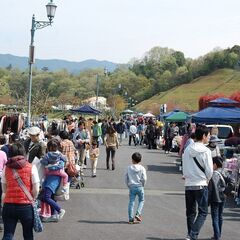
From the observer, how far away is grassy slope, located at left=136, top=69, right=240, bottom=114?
118 metres

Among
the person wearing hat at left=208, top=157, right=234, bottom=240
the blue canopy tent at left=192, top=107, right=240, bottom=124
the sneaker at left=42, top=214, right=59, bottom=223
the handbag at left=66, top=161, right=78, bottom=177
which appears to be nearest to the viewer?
the person wearing hat at left=208, top=157, right=234, bottom=240

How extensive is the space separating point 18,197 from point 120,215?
4688 mm

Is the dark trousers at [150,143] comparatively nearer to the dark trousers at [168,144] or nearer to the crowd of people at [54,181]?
the dark trousers at [168,144]

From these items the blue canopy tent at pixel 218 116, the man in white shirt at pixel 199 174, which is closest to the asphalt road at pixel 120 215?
the man in white shirt at pixel 199 174

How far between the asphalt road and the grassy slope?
9619 cm

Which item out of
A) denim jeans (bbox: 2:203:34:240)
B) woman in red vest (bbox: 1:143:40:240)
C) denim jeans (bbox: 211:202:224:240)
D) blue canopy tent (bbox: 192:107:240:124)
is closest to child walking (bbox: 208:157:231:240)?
denim jeans (bbox: 211:202:224:240)

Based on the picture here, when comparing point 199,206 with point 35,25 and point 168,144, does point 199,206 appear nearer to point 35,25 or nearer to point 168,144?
point 35,25

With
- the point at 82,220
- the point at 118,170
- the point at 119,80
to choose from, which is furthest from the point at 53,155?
the point at 119,80

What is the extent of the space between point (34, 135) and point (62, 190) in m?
1.24

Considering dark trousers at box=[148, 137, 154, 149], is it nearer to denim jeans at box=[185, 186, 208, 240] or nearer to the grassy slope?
denim jeans at box=[185, 186, 208, 240]

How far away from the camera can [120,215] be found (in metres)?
11.0

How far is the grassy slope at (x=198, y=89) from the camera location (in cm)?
11812

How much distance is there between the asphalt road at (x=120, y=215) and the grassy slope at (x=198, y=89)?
96.2m

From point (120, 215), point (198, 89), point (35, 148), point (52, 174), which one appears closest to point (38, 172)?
point (52, 174)
